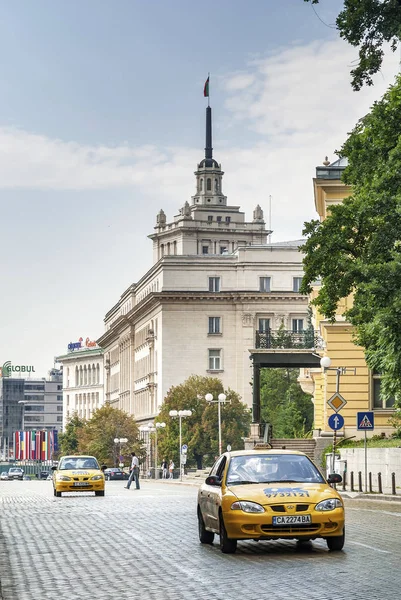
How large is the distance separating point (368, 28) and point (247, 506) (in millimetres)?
17882

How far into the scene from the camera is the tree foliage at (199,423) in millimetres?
108062

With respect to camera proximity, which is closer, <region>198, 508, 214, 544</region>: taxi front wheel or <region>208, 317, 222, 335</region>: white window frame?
<region>198, 508, 214, 544</region>: taxi front wheel

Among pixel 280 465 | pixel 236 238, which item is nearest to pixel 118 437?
pixel 236 238

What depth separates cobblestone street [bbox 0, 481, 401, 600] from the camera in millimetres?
13352

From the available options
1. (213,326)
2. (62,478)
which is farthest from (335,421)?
(213,326)

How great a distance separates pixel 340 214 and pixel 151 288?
101371 mm

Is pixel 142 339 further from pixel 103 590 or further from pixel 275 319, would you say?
pixel 103 590

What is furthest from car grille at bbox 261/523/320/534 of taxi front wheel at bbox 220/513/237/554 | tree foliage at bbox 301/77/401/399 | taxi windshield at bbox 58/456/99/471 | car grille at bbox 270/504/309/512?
taxi windshield at bbox 58/456/99/471

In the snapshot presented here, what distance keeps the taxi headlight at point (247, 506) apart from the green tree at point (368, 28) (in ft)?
52.4

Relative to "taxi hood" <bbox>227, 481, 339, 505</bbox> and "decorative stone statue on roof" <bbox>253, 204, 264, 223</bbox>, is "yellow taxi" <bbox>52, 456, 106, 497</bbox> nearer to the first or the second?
"taxi hood" <bbox>227, 481, 339, 505</bbox>

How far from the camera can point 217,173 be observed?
195m

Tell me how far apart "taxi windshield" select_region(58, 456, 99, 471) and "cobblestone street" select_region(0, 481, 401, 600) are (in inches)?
742

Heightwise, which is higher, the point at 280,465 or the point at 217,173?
the point at 217,173

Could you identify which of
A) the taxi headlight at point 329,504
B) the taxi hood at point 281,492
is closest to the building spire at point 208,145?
the taxi hood at point 281,492
